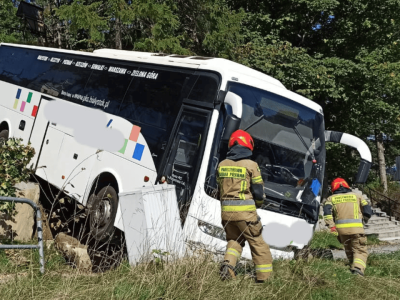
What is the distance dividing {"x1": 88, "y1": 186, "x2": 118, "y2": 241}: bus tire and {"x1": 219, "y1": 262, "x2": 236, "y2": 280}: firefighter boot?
3.13 m

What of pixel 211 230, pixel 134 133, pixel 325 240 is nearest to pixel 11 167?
pixel 134 133

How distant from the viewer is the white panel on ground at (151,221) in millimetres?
6004

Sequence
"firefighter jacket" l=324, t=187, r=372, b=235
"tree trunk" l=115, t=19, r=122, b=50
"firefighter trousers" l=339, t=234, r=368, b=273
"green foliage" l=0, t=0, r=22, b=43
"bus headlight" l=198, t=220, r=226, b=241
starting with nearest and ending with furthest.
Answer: "bus headlight" l=198, t=220, r=226, b=241
"firefighter trousers" l=339, t=234, r=368, b=273
"firefighter jacket" l=324, t=187, r=372, b=235
"tree trunk" l=115, t=19, r=122, b=50
"green foliage" l=0, t=0, r=22, b=43

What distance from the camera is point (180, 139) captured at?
7914 millimetres

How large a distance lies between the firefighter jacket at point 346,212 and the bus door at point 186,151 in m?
2.51

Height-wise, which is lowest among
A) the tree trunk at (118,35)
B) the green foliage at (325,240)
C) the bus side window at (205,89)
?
the green foliage at (325,240)

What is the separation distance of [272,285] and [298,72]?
14.9 meters

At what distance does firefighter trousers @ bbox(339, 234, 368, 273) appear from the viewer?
794 cm

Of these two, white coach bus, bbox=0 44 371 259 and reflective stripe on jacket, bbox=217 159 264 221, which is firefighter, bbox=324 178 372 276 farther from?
reflective stripe on jacket, bbox=217 159 264 221

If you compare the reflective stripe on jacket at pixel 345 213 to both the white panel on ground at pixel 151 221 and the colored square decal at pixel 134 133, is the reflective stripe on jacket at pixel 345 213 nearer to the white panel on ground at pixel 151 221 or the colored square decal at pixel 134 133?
the white panel on ground at pixel 151 221

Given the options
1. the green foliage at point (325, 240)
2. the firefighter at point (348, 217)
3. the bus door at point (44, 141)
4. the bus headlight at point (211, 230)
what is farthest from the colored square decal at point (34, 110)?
the green foliage at point (325, 240)

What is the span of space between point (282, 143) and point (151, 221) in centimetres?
277

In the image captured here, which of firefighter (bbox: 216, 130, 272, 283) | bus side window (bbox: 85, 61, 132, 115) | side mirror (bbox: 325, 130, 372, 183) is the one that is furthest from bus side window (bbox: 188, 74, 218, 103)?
side mirror (bbox: 325, 130, 372, 183)

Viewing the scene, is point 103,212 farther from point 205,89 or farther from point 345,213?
point 345,213
